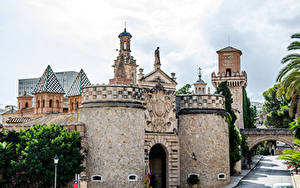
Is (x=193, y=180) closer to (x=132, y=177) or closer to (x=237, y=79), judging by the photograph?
(x=132, y=177)

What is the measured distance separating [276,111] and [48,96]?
48452 mm

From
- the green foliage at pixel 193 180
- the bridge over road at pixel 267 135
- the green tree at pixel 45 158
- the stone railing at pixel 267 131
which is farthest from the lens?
the stone railing at pixel 267 131

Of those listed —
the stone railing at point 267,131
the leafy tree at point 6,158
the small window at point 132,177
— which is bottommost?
the small window at point 132,177

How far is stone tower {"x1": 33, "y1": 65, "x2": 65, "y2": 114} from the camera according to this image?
4103cm

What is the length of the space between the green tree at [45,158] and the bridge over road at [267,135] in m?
38.6

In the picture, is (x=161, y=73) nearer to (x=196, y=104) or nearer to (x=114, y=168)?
(x=196, y=104)

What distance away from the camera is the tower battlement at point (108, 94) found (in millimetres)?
28188

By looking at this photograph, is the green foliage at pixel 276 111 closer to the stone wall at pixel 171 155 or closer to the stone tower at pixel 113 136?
the stone wall at pixel 171 155

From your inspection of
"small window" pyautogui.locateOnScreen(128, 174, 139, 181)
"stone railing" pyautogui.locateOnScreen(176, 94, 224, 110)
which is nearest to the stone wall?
"stone railing" pyautogui.locateOnScreen(176, 94, 224, 110)

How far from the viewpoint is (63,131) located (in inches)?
1071

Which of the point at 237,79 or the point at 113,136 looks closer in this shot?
the point at 113,136

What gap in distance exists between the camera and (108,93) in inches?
1111

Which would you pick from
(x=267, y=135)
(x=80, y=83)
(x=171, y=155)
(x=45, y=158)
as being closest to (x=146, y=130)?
(x=171, y=155)

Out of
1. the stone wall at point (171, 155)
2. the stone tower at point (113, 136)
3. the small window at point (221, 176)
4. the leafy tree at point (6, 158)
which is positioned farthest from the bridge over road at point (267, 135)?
the leafy tree at point (6, 158)
